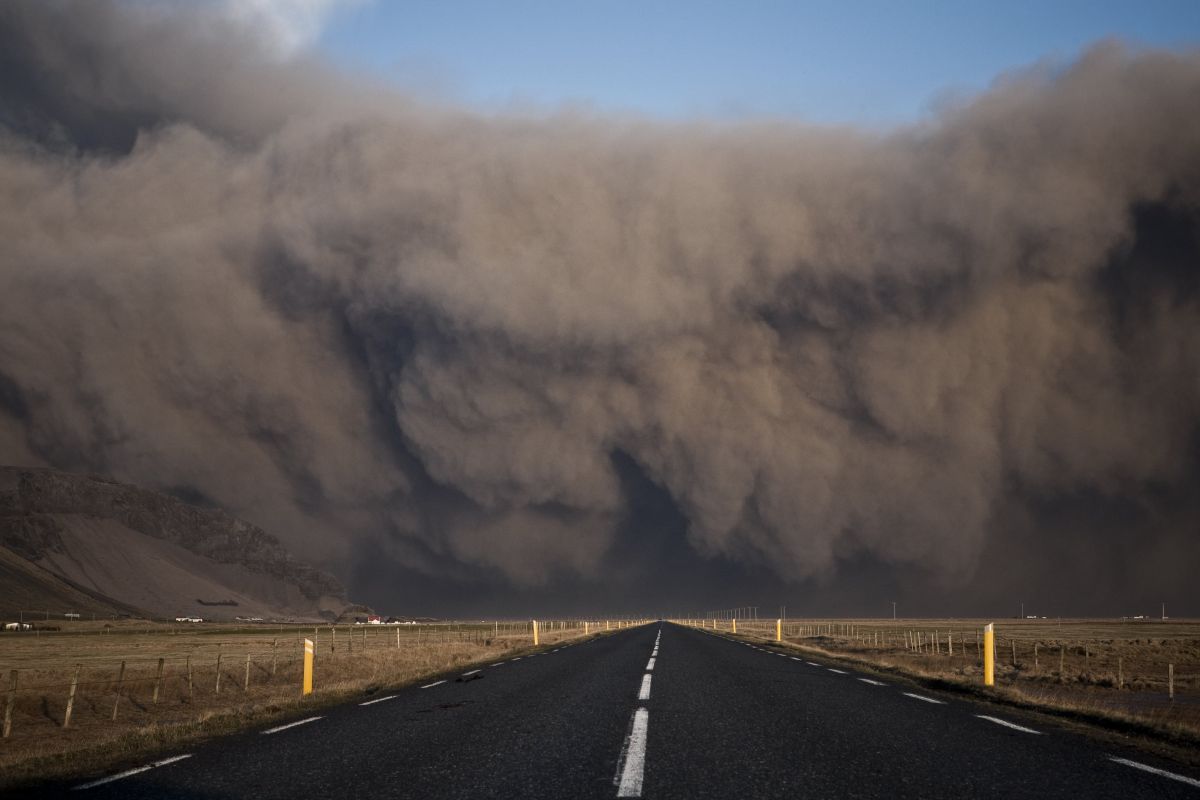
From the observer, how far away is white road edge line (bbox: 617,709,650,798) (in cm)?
727

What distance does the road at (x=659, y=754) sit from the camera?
24.8 feet

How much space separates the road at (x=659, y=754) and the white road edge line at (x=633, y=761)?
0.03 m

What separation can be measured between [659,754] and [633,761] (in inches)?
21.4

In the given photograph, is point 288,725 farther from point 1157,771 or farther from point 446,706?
point 1157,771

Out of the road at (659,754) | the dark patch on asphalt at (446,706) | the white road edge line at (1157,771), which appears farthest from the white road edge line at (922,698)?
the dark patch on asphalt at (446,706)

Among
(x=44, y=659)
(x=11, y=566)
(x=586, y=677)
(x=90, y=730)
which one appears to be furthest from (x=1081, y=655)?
(x=11, y=566)

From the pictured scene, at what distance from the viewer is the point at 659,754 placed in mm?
9016

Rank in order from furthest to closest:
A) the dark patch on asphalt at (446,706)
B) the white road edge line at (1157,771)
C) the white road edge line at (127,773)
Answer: the dark patch on asphalt at (446,706)
the white road edge line at (127,773)
the white road edge line at (1157,771)

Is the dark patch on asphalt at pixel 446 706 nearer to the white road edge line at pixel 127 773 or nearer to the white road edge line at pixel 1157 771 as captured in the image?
the white road edge line at pixel 127 773

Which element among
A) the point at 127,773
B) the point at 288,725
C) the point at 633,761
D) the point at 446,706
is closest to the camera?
the point at 633,761

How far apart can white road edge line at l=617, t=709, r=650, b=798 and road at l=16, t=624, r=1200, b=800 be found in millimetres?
32

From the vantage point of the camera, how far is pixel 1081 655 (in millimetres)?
48281

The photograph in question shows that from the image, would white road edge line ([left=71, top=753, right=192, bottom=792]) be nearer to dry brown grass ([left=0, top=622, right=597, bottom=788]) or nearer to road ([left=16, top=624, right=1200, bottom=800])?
road ([left=16, top=624, right=1200, bottom=800])

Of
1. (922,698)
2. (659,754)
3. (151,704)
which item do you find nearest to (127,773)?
(659,754)
